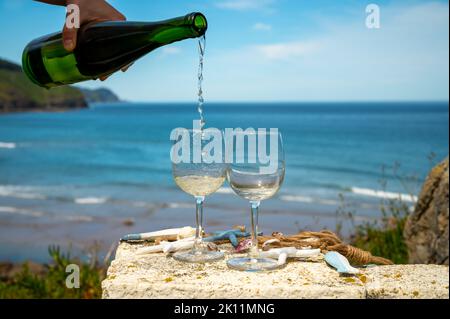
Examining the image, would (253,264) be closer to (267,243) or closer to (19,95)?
(267,243)

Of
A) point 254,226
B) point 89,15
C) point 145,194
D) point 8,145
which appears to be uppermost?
point 89,15

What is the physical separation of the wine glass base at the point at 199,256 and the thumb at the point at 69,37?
985mm

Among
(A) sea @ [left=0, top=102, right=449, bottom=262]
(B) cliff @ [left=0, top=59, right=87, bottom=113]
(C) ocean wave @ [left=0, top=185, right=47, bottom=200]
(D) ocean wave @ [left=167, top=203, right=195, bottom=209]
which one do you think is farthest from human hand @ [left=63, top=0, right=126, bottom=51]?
(B) cliff @ [left=0, top=59, right=87, bottom=113]

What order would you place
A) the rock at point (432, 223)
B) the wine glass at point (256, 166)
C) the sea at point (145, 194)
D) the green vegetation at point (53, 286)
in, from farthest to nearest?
the sea at point (145, 194), the green vegetation at point (53, 286), the rock at point (432, 223), the wine glass at point (256, 166)

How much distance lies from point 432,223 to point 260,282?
4017mm

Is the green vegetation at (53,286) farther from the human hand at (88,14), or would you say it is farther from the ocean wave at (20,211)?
the ocean wave at (20,211)

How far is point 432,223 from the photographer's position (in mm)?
5691

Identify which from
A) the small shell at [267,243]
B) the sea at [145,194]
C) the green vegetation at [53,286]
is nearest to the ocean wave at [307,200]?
the sea at [145,194]

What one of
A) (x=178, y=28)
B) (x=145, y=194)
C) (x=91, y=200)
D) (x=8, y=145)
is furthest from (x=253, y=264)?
(x=8, y=145)

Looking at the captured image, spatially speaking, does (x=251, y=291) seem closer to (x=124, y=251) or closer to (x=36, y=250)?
(x=124, y=251)

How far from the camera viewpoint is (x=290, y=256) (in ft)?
8.26

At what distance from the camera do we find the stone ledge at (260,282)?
6.87 ft

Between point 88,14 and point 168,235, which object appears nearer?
point 88,14
